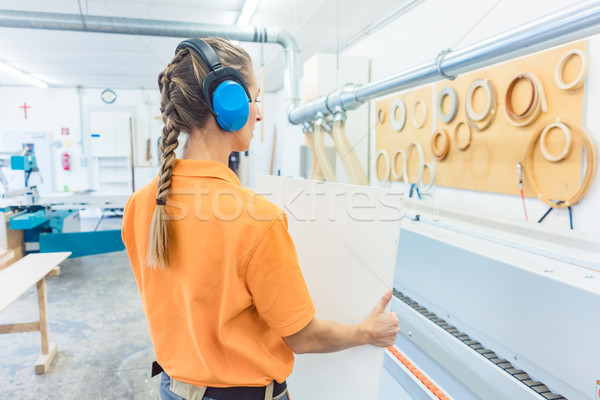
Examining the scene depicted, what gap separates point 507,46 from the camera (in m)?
1.00

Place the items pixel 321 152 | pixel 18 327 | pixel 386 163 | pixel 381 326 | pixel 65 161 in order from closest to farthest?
1. pixel 381 326
2. pixel 321 152
3. pixel 18 327
4. pixel 386 163
5. pixel 65 161

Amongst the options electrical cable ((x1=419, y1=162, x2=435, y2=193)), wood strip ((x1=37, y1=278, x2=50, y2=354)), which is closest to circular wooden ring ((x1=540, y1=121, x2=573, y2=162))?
electrical cable ((x1=419, y1=162, x2=435, y2=193))

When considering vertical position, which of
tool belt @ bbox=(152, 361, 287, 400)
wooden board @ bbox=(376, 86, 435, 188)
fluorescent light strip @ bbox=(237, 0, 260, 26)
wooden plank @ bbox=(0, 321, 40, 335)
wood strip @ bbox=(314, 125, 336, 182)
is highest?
fluorescent light strip @ bbox=(237, 0, 260, 26)

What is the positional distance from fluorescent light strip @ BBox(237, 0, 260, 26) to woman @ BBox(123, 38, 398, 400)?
8.76ft

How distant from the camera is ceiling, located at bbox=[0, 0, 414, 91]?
3.31m

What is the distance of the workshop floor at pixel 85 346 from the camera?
7.34 feet

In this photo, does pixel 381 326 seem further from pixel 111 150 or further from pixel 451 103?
pixel 111 150

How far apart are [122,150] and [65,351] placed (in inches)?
224

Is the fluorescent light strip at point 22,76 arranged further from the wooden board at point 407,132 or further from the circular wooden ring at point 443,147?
the circular wooden ring at point 443,147

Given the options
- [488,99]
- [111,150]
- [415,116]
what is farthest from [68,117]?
[488,99]

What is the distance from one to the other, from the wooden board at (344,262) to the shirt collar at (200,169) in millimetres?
419

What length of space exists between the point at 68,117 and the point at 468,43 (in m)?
7.96

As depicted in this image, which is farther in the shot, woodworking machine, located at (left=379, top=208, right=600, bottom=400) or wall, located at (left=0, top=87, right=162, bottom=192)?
wall, located at (left=0, top=87, right=162, bottom=192)

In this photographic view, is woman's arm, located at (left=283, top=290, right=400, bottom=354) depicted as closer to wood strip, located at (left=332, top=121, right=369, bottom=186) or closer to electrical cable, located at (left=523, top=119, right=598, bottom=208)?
wood strip, located at (left=332, top=121, right=369, bottom=186)
